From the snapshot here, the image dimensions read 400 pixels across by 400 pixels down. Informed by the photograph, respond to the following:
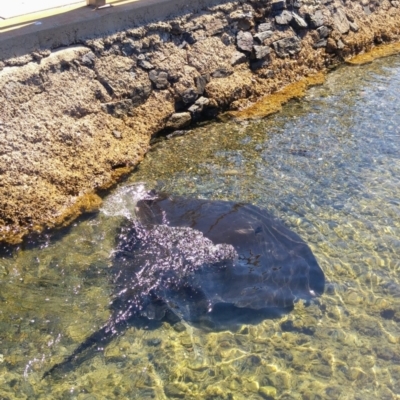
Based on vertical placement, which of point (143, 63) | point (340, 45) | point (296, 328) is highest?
point (143, 63)

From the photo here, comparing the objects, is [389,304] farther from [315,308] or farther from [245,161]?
[245,161]

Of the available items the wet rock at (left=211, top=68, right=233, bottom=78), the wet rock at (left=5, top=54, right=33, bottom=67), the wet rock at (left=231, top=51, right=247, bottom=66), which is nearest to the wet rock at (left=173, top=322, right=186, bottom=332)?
the wet rock at (left=5, top=54, right=33, bottom=67)

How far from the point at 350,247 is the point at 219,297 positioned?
1.42m

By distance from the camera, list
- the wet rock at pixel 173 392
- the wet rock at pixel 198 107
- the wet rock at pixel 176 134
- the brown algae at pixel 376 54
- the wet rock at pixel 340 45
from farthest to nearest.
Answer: the brown algae at pixel 376 54, the wet rock at pixel 340 45, the wet rock at pixel 198 107, the wet rock at pixel 176 134, the wet rock at pixel 173 392

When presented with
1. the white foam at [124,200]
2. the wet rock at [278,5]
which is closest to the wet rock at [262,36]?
the wet rock at [278,5]

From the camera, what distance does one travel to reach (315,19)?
8664 millimetres

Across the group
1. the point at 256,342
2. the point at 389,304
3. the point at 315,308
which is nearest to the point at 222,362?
→ the point at 256,342

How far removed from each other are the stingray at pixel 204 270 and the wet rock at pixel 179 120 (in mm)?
1957

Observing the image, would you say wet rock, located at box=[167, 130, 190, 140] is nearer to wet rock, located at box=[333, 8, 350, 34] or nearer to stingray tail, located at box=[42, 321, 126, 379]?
stingray tail, located at box=[42, 321, 126, 379]

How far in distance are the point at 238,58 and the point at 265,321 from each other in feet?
14.4

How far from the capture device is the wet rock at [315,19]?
8.61m

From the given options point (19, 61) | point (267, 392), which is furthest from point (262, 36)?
point (267, 392)

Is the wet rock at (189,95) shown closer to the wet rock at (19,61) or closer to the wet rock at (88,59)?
the wet rock at (88,59)

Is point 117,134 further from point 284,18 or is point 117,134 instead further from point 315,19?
point 315,19
